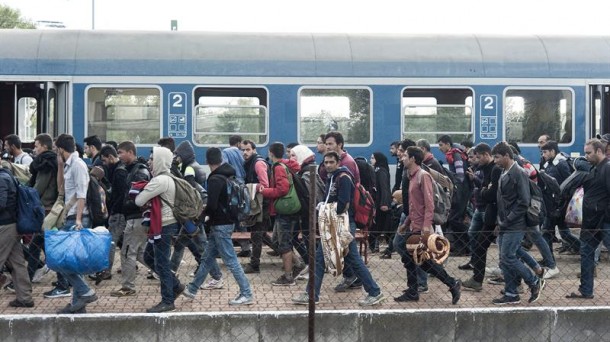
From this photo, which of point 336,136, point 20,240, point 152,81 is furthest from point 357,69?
point 20,240

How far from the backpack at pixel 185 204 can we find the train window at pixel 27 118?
615cm

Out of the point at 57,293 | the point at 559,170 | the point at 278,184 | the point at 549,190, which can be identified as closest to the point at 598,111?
the point at 559,170

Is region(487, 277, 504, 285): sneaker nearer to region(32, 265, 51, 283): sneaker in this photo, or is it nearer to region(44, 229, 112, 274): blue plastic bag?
region(44, 229, 112, 274): blue plastic bag

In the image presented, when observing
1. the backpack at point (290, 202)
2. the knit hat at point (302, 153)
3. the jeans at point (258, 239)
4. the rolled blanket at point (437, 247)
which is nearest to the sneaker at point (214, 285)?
the jeans at point (258, 239)

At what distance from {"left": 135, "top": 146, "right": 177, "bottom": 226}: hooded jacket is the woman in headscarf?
431 centimetres

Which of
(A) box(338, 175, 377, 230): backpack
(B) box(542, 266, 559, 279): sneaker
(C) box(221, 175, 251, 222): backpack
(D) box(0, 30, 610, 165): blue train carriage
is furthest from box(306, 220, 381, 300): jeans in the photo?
(D) box(0, 30, 610, 165): blue train carriage

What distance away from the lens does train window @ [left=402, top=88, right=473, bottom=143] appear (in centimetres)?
1534

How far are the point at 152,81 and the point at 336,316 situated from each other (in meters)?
7.05

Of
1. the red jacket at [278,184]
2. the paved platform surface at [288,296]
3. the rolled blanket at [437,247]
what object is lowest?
the paved platform surface at [288,296]

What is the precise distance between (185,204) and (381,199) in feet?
14.4

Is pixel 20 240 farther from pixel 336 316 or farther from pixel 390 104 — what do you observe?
pixel 390 104

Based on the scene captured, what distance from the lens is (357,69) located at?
1518 centimetres

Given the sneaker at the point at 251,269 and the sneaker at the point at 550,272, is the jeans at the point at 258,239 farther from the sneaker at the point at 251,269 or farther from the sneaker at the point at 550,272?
the sneaker at the point at 550,272

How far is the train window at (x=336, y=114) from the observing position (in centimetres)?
1514
